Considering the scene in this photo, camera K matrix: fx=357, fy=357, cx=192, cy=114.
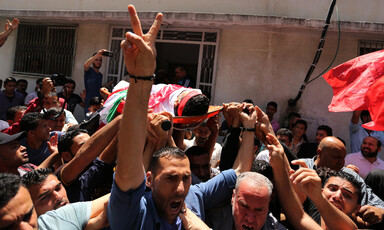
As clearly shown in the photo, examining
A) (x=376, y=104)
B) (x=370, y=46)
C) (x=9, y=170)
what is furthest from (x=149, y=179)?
(x=370, y=46)

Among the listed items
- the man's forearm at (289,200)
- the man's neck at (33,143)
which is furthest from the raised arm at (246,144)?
the man's neck at (33,143)

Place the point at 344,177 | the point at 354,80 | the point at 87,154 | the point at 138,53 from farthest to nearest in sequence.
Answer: the point at 354,80 → the point at 344,177 → the point at 87,154 → the point at 138,53

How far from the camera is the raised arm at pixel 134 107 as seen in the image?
1.63m

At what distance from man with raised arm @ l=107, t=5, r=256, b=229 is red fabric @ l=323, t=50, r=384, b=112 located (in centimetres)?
194

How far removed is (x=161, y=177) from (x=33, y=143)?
231 cm

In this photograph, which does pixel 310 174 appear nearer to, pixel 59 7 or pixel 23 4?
pixel 59 7

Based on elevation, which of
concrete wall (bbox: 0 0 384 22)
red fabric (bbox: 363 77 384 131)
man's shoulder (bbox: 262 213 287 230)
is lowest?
man's shoulder (bbox: 262 213 287 230)

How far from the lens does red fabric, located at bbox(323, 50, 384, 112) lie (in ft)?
10.9

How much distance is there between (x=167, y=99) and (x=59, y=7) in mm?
6692

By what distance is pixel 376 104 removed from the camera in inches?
122

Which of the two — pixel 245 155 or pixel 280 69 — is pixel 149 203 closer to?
pixel 245 155

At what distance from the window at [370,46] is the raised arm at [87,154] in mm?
5760

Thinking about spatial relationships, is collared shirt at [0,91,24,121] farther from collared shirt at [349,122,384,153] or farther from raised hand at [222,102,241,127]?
collared shirt at [349,122,384,153]

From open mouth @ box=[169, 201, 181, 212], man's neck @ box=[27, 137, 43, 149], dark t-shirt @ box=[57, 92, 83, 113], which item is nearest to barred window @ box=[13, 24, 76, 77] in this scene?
dark t-shirt @ box=[57, 92, 83, 113]
